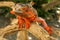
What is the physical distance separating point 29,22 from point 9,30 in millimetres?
111

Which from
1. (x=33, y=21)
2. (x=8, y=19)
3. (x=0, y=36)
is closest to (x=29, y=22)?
(x=33, y=21)

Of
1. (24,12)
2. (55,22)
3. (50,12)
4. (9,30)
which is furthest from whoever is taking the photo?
(50,12)

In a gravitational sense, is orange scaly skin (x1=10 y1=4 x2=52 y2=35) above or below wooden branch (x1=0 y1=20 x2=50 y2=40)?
above

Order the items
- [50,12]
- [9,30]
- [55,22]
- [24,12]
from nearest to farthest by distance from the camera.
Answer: [24,12] < [9,30] < [55,22] < [50,12]

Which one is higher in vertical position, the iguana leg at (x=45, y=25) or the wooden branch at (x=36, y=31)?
the iguana leg at (x=45, y=25)

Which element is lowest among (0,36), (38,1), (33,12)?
(38,1)

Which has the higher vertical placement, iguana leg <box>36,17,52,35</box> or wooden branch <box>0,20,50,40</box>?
iguana leg <box>36,17,52,35</box>

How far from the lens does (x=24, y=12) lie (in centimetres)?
51

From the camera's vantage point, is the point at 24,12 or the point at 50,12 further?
the point at 50,12

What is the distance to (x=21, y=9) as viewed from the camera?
1.69 feet

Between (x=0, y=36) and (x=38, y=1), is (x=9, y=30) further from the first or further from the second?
(x=38, y=1)

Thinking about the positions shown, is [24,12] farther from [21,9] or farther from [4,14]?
[4,14]

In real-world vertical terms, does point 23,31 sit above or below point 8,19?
above

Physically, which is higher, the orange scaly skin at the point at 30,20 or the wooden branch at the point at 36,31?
the orange scaly skin at the point at 30,20
